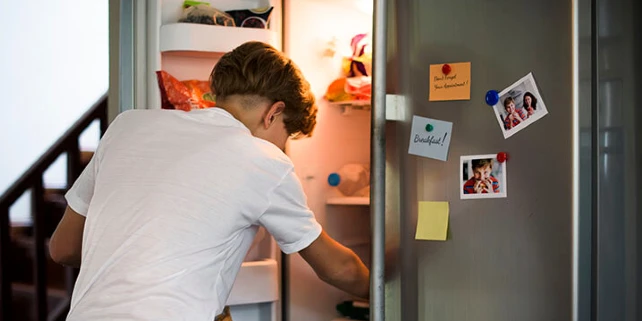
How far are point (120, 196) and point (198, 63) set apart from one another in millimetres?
892

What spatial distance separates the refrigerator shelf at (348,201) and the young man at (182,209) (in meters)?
0.62

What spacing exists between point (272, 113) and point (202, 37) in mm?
593

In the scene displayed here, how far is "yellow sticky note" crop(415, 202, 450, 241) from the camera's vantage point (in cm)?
174

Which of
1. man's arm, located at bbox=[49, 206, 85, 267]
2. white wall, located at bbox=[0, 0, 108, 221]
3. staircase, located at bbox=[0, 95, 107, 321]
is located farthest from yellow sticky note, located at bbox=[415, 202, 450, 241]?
white wall, located at bbox=[0, 0, 108, 221]

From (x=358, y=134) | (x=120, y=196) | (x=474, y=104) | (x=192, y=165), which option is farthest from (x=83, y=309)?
(x=358, y=134)

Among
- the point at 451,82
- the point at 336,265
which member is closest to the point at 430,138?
the point at 451,82

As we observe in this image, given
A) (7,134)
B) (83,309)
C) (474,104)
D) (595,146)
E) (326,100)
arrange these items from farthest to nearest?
(7,134) < (326,100) < (474,104) < (595,146) < (83,309)

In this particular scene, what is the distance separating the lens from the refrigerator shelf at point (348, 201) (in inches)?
92.4

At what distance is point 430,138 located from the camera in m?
1.77

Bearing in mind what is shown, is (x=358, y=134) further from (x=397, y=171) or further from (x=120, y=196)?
(x=120, y=196)

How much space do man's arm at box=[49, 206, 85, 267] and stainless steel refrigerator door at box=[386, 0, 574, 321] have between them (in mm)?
740

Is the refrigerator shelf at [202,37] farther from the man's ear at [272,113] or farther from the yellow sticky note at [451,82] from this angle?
the yellow sticky note at [451,82]

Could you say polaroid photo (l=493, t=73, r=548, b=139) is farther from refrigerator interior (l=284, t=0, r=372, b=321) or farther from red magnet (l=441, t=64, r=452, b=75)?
refrigerator interior (l=284, t=0, r=372, b=321)

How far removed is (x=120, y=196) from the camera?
1.54 m
